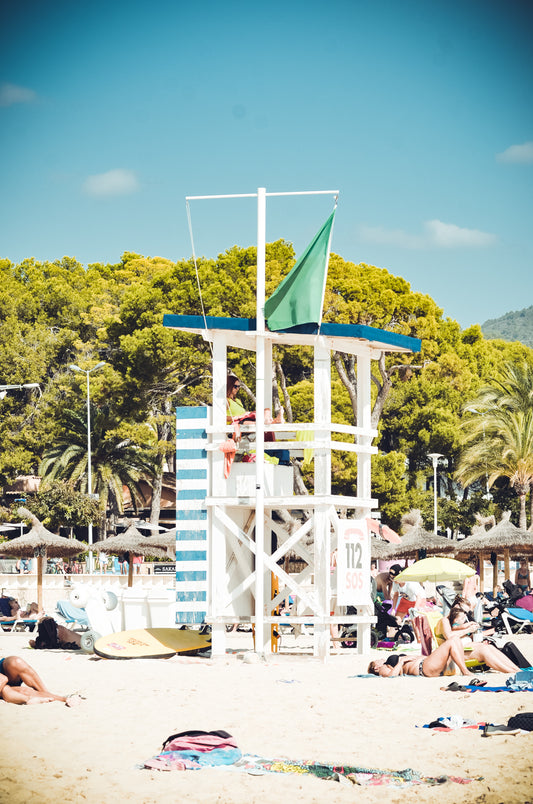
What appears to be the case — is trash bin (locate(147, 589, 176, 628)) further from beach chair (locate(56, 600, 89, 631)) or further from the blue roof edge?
the blue roof edge

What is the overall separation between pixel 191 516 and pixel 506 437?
2719cm

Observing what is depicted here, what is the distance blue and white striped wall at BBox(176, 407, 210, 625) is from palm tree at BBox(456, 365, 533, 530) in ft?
82.0

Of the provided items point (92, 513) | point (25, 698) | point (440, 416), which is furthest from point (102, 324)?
point (25, 698)

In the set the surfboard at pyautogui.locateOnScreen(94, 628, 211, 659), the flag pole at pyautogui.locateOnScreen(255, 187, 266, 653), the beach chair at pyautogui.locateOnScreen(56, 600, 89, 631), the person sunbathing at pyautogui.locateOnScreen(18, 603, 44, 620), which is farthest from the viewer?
the person sunbathing at pyautogui.locateOnScreen(18, 603, 44, 620)

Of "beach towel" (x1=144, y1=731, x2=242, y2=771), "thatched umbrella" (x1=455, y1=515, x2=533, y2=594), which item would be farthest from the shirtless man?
"beach towel" (x1=144, y1=731, x2=242, y2=771)

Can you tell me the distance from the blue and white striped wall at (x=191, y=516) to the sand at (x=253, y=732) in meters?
1.01

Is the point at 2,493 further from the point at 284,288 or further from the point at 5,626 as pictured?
the point at 284,288

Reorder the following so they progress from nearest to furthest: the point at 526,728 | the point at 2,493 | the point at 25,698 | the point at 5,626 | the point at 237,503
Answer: the point at 526,728
the point at 25,698
the point at 237,503
the point at 5,626
the point at 2,493

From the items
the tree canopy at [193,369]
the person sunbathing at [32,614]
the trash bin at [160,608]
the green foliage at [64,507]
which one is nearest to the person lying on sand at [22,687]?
the trash bin at [160,608]

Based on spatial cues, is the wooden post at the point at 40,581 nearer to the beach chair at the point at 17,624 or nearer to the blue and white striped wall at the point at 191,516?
the beach chair at the point at 17,624

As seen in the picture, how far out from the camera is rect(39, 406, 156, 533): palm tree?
4906 centimetres

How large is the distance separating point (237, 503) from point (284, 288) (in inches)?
124

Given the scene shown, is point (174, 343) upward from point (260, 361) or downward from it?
upward

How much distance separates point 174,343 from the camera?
136 ft
